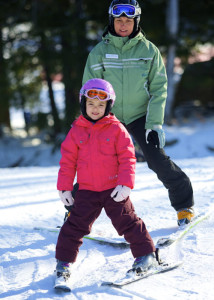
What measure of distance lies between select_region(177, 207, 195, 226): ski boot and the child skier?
79 centimetres

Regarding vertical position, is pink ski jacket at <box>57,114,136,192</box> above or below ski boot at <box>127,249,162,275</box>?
above

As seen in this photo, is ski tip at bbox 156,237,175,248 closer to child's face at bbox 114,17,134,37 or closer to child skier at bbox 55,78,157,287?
child skier at bbox 55,78,157,287

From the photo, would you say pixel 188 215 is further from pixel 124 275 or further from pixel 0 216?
pixel 0 216

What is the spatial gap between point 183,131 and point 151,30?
3230 mm

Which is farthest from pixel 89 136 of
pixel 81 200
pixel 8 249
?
pixel 8 249

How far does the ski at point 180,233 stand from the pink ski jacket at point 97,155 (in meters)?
0.73

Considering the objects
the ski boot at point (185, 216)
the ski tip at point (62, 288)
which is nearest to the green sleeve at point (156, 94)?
the ski boot at point (185, 216)

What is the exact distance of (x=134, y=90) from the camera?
10.1ft

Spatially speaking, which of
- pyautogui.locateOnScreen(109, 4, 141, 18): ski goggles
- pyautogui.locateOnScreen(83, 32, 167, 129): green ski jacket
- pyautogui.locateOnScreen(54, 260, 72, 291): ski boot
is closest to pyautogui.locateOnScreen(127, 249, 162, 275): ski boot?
pyautogui.locateOnScreen(54, 260, 72, 291): ski boot

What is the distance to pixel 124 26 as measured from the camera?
310 centimetres

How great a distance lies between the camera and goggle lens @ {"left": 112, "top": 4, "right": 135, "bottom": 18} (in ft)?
10.0

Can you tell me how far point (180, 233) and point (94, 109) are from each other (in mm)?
1266

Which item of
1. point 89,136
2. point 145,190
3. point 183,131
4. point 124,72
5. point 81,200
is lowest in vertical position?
point 183,131

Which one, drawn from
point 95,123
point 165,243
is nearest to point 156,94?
point 95,123
